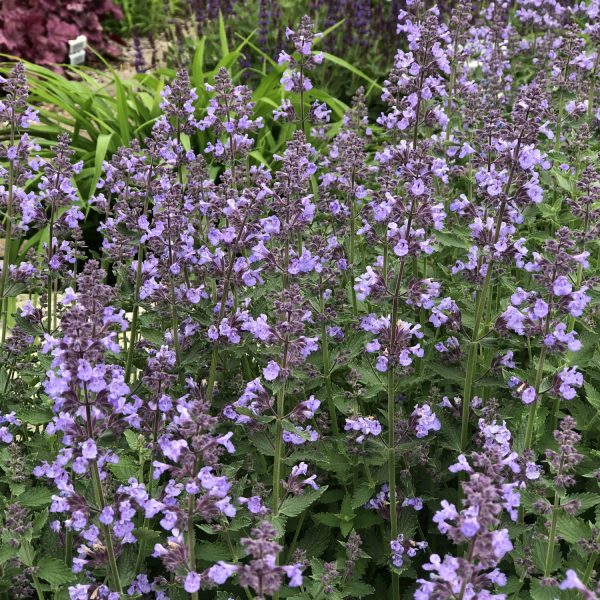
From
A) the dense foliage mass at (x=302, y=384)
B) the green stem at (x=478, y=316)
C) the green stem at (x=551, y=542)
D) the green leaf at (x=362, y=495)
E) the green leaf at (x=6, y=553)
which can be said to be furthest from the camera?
the green leaf at (x=362, y=495)

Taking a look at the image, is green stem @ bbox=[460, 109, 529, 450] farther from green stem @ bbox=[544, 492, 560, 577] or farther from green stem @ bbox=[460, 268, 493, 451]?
green stem @ bbox=[544, 492, 560, 577]

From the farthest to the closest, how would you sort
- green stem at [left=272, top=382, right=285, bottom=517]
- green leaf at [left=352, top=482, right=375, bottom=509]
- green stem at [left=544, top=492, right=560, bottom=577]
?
1. green leaf at [left=352, top=482, right=375, bottom=509]
2. green stem at [left=272, top=382, right=285, bottom=517]
3. green stem at [left=544, top=492, right=560, bottom=577]

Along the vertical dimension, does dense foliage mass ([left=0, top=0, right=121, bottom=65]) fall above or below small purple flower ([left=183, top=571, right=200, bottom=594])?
below

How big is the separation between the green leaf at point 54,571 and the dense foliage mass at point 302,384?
0.03 feet

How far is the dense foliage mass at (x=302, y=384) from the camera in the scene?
110 inches

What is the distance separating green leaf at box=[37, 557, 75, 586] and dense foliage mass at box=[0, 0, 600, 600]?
0.03 feet

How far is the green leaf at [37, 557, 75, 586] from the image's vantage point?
3076mm

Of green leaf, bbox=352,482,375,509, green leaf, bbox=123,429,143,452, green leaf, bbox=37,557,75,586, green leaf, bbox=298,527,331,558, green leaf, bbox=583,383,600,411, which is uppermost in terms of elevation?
green leaf, bbox=583,383,600,411

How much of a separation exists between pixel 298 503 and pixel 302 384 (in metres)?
0.51

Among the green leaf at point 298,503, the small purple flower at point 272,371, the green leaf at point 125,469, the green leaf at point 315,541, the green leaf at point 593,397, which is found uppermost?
the small purple flower at point 272,371

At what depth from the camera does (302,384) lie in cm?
351

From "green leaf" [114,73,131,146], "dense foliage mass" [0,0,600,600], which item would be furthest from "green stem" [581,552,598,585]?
"green leaf" [114,73,131,146]

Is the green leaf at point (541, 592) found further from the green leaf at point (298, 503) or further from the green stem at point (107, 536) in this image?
the green stem at point (107, 536)

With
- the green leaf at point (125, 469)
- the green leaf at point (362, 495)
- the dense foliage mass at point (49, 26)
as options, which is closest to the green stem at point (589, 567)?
the green leaf at point (362, 495)
